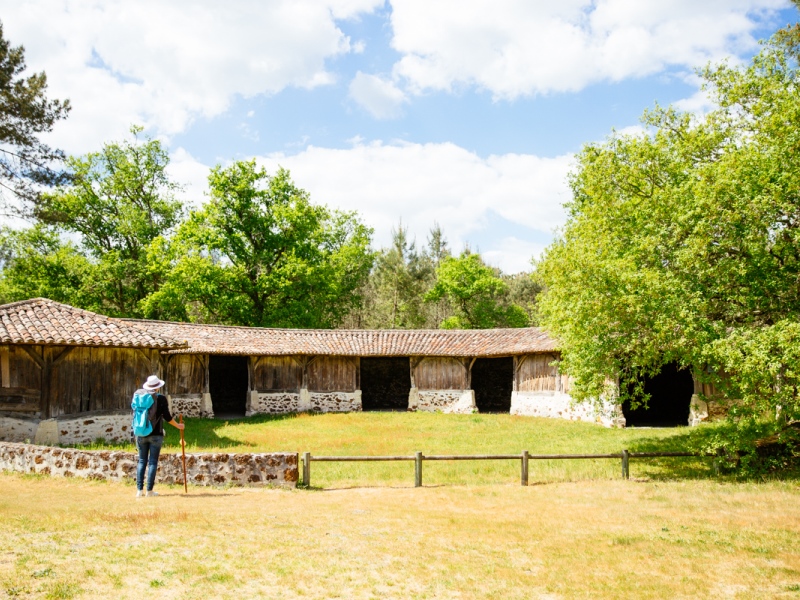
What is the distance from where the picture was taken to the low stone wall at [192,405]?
2661 cm

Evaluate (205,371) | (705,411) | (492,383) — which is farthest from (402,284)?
(705,411)

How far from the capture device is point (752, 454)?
1263cm

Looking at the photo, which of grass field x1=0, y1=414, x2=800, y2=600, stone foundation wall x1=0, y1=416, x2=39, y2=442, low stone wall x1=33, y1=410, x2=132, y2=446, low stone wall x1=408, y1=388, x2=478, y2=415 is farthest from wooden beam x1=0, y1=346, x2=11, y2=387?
low stone wall x1=408, y1=388, x2=478, y2=415

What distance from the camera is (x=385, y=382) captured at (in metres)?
33.7

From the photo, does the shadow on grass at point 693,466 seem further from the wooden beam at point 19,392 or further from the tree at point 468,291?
the tree at point 468,291

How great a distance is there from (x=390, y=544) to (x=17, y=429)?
1318 cm

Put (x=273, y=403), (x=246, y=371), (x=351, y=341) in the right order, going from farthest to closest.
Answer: (x=246, y=371), (x=351, y=341), (x=273, y=403)

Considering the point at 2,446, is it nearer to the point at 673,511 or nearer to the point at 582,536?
the point at 582,536

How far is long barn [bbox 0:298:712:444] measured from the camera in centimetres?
1667

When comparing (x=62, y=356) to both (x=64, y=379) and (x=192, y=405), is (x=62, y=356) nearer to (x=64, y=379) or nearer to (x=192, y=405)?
(x=64, y=379)

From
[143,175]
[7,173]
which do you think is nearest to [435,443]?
[7,173]

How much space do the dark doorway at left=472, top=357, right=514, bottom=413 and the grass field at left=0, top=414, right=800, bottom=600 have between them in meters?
17.4

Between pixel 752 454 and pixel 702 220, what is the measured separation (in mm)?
5069

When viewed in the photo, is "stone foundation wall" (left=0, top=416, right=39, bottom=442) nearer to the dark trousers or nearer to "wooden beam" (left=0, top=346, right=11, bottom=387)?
"wooden beam" (left=0, top=346, right=11, bottom=387)
